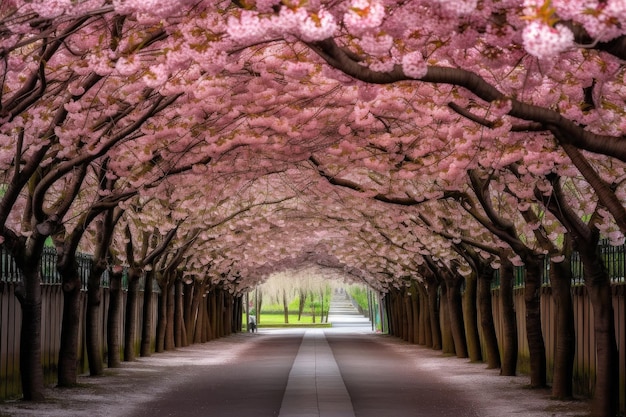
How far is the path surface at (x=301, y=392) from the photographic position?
17.7m

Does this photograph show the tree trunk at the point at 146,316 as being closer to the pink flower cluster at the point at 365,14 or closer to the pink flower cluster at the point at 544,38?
the pink flower cluster at the point at 365,14

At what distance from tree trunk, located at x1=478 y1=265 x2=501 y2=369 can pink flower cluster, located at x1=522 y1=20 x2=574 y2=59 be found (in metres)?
23.0

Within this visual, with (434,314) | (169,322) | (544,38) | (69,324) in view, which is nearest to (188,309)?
(169,322)

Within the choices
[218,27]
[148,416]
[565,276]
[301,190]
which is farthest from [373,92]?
[301,190]

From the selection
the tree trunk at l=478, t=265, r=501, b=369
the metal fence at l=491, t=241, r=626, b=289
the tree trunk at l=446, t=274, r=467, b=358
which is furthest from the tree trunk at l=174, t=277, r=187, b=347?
the metal fence at l=491, t=241, r=626, b=289

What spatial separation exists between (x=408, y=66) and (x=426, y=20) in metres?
0.50

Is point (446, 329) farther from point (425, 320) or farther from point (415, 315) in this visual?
point (415, 315)

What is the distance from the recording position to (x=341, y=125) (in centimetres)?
1816

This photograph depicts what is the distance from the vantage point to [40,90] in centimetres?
1335

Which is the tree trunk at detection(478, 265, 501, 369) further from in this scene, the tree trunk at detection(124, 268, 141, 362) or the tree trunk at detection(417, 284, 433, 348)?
the tree trunk at detection(417, 284, 433, 348)

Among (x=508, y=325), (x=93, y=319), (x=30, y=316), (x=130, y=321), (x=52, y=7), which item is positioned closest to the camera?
(x=52, y=7)

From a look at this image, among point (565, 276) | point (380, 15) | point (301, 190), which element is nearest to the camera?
point (380, 15)

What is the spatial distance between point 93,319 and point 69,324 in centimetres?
350

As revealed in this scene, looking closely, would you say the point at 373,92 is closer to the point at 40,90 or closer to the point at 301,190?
the point at 40,90
